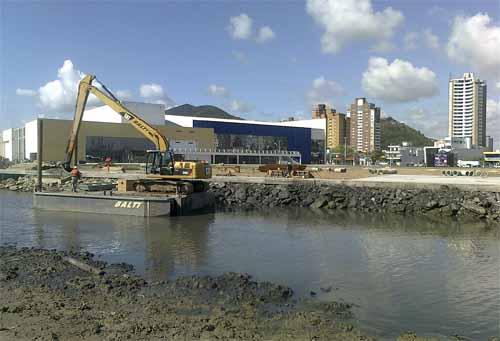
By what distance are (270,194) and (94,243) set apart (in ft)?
53.5

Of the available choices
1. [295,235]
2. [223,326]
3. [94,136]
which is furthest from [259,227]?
[94,136]

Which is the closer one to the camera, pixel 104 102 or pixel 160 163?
pixel 160 163

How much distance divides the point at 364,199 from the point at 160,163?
12933 mm

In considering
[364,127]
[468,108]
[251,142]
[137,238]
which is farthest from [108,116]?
[468,108]

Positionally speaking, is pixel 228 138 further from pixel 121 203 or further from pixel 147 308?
pixel 147 308

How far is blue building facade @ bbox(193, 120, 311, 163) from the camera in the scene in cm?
9238

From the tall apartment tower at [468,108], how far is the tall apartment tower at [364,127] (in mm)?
33862

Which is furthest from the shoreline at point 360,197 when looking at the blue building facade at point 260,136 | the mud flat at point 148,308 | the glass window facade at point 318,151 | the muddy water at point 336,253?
the glass window facade at point 318,151

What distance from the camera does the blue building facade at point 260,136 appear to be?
92375mm

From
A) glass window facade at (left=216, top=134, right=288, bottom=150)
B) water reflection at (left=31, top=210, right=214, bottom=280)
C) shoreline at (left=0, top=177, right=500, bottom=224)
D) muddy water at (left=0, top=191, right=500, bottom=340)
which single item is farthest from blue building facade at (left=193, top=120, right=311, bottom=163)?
muddy water at (left=0, top=191, right=500, bottom=340)

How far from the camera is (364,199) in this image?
29641 millimetres

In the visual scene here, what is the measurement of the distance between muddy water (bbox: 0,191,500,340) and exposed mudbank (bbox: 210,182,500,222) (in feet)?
8.32

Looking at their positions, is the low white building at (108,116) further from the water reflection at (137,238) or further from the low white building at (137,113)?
the water reflection at (137,238)

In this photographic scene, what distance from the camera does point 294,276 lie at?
1260 centimetres
